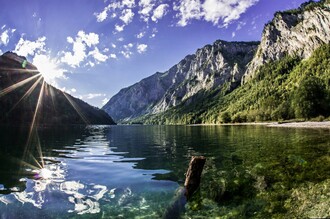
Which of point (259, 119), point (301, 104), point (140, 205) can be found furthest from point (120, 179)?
point (259, 119)

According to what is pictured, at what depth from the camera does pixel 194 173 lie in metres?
18.5

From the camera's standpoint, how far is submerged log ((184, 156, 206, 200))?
58.4 ft

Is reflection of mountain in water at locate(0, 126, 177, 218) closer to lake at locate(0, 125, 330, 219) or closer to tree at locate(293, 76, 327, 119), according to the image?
lake at locate(0, 125, 330, 219)

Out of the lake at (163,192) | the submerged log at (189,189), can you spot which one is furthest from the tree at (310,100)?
the submerged log at (189,189)

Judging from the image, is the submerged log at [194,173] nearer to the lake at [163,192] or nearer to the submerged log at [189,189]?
the submerged log at [189,189]

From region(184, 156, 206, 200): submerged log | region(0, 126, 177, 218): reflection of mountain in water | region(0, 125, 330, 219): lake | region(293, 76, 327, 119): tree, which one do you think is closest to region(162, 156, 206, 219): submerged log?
region(184, 156, 206, 200): submerged log

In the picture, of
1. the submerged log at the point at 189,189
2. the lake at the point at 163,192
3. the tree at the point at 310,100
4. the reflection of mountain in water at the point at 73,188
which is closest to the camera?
the lake at the point at 163,192

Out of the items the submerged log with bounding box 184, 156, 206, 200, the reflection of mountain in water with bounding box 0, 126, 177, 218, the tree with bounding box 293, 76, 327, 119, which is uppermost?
the tree with bounding box 293, 76, 327, 119

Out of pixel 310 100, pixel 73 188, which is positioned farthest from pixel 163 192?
pixel 310 100

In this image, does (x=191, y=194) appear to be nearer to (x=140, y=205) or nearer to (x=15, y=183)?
(x=140, y=205)

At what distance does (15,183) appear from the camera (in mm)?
21609

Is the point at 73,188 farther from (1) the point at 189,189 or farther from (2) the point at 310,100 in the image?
(2) the point at 310,100

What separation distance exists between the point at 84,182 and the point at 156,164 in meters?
10.7

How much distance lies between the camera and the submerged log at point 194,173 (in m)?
17.8
